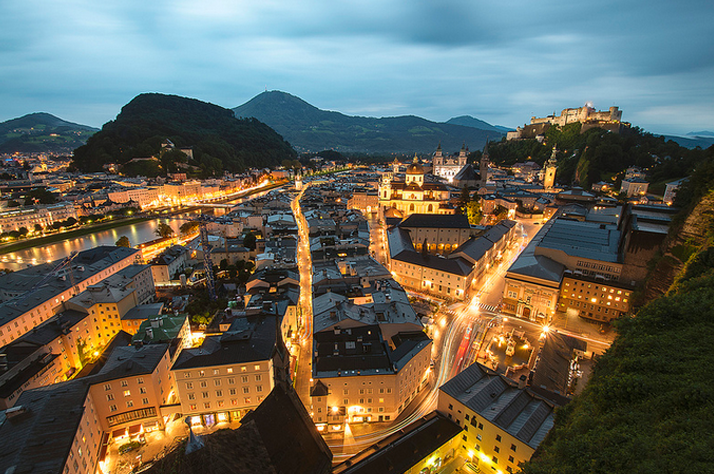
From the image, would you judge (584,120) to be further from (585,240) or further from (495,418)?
(495,418)

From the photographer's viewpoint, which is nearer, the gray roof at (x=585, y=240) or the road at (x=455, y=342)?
the road at (x=455, y=342)

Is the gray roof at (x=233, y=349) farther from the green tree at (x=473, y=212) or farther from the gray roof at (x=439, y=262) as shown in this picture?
the green tree at (x=473, y=212)

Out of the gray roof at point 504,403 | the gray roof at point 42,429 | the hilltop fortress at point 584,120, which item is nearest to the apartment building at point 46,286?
the gray roof at point 42,429

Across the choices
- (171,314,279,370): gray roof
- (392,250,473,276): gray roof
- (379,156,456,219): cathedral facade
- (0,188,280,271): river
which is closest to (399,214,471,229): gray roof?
(392,250,473,276): gray roof

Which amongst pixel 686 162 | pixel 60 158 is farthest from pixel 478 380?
pixel 60 158

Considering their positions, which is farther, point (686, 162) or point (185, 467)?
point (686, 162)

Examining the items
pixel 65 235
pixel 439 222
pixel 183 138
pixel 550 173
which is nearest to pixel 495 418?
pixel 439 222

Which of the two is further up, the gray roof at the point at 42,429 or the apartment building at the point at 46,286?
the gray roof at the point at 42,429

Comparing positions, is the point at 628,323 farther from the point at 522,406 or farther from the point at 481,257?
the point at 481,257
